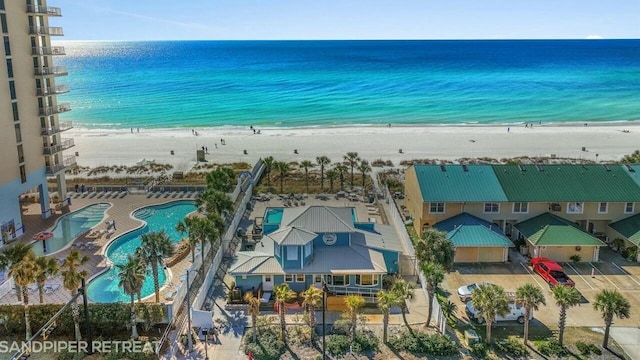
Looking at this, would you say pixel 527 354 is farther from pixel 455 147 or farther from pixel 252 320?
pixel 455 147

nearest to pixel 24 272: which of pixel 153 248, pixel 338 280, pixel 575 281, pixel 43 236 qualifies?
pixel 153 248

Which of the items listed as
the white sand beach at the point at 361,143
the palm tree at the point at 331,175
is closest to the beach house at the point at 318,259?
the palm tree at the point at 331,175

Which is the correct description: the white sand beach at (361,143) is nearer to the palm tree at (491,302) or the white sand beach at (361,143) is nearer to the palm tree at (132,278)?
the palm tree at (132,278)

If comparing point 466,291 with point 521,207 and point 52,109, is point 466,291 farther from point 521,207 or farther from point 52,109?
point 52,109

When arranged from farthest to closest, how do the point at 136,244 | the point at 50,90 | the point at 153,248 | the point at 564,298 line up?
the point at 50,90 < the point at 136,244 < the point at 153,248 < the point at 564,298

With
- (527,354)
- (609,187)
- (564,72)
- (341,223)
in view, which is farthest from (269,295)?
(564,72)
